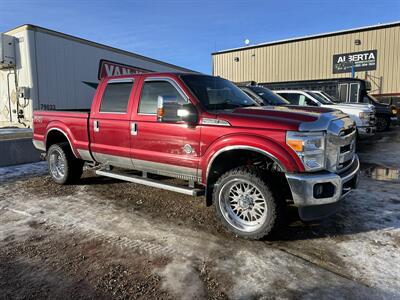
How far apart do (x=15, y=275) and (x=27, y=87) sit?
26.7 ft

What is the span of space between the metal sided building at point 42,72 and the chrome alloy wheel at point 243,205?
8021 millimetres

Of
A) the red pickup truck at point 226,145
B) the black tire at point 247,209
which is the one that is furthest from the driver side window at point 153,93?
the black tire at point 247,209

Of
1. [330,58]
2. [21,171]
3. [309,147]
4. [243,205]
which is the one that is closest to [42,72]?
[21,171]

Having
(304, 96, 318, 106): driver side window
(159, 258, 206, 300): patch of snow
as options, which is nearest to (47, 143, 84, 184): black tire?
(159, 258, 206, 300): patch of snow

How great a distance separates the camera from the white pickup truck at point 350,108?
1062 cm

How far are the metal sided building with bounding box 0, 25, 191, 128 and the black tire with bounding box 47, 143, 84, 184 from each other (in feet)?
14.4

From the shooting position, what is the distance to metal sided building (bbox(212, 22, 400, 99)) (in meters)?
22.5

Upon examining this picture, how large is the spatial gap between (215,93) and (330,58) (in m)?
23.1

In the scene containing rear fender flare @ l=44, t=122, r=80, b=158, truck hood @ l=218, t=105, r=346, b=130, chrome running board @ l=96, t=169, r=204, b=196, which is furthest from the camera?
rear fender flare @ l=44, t=122, r=80, b=158

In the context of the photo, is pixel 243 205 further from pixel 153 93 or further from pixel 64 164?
pixel 64 164

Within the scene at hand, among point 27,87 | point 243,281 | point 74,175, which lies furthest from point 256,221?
point 27,87

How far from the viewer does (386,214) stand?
173 inches

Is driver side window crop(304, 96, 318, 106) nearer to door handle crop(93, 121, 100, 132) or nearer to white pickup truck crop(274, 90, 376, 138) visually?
white pickup truck crop(274, 90, 376, 138)

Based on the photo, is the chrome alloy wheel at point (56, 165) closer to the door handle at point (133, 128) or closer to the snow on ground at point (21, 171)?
the snow on ground at point (21, 171)
